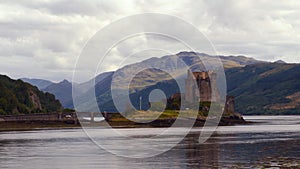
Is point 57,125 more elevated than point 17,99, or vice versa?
point 17,99

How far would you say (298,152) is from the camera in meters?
66.1

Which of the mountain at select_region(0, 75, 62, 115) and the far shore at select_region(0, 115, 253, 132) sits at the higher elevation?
the mountain at select_region(0, 75, 62, 115)

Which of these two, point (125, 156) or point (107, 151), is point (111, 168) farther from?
point (107, 151)

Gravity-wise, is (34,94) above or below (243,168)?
above

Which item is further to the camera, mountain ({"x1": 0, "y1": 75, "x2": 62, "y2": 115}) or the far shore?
mountain ({"x1": 0, "y1": 75, "x2": 62, "y2": 115})

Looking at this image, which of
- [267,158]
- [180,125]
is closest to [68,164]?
[267,158]

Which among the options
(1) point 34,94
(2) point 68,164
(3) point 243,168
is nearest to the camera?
(3) point 243,168

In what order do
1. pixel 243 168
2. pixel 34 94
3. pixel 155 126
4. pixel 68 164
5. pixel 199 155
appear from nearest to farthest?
pixel 243 168, pixel 68 164, pixel 199 155, pixel 155 126, pixel 34 94

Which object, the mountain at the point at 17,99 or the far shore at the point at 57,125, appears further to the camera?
the mountain at the point at 17,99

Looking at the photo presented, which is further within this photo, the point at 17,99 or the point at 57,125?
the point at 17,99

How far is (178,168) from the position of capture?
166ft

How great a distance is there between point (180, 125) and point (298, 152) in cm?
11476

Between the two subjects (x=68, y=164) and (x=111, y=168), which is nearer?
(x=111, y=168)

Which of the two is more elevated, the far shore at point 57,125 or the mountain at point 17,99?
the mountain at point 17,99
